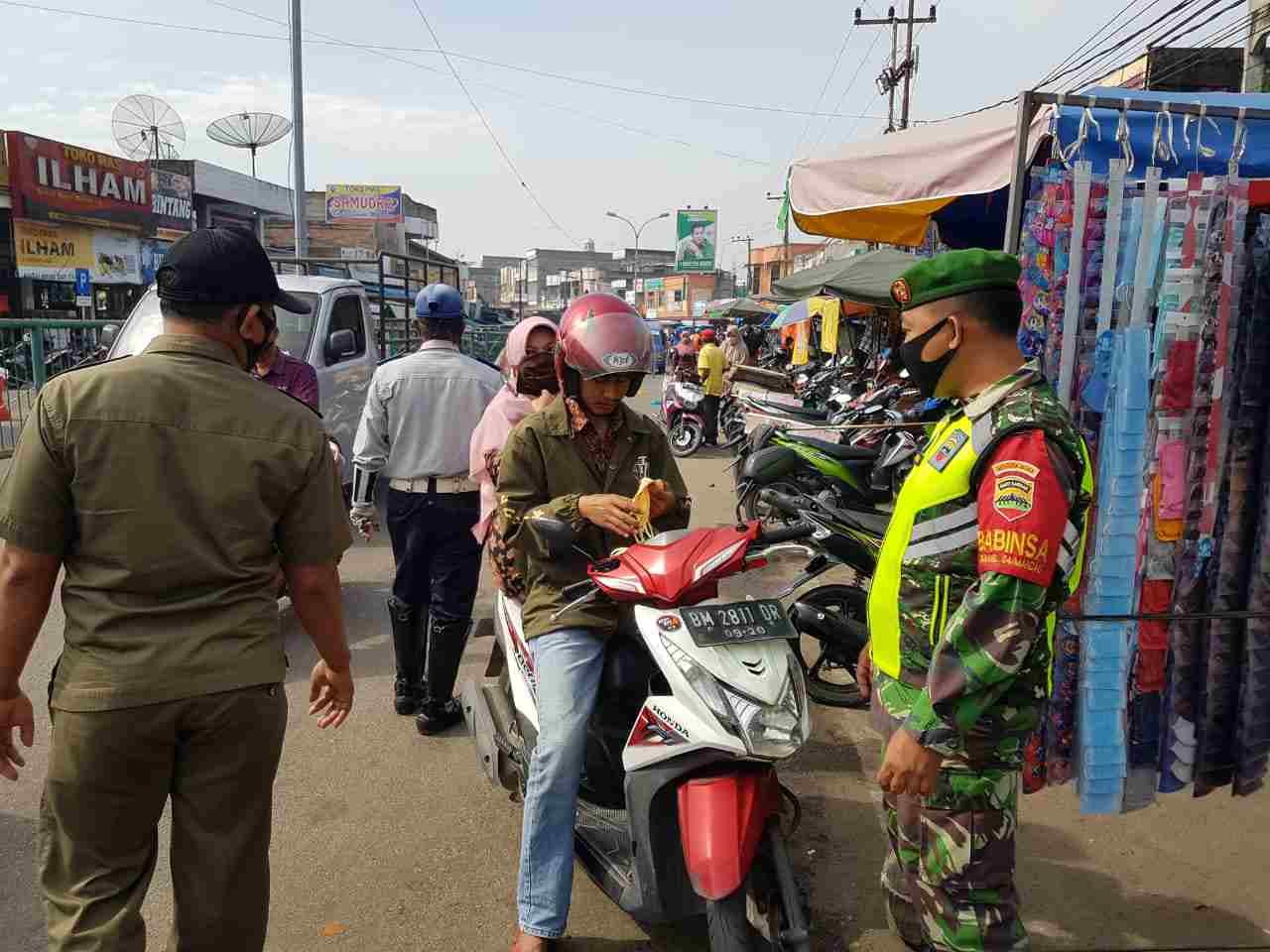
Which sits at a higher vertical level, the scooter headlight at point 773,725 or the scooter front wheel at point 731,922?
the scooter headlight at point 773,725

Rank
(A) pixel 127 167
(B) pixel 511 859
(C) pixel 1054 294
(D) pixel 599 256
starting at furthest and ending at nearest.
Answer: (D) pixel 599 256 → (A) pixel 127 167 → (B) pixel 511 859 → (C) pixel 1054 294

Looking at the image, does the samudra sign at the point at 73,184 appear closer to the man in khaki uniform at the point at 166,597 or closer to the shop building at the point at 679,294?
the man in khaki uniform at the point at 166,597

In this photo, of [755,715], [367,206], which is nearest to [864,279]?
[755,715]

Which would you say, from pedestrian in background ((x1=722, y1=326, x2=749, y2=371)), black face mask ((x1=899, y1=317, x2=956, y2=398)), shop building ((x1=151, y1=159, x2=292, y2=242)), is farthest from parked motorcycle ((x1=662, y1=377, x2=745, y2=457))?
shop building ((x1=151, y1=159, x2=292, y2=242))

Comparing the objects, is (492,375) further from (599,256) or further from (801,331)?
(599,256)

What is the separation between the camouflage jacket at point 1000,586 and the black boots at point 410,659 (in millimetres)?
2844

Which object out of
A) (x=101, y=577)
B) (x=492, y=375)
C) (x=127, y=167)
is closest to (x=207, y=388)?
(x=101, y=577)

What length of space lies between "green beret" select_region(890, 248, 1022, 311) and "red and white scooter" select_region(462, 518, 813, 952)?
85cm

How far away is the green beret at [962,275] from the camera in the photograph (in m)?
2.00

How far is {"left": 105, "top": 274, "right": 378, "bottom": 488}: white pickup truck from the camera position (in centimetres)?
772

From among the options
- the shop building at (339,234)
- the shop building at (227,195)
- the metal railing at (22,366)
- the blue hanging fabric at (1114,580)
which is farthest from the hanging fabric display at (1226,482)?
the shop building at (339,234)

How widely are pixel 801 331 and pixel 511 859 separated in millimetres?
20895

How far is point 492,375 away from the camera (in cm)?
450

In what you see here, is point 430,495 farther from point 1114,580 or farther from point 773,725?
point 1114,580
